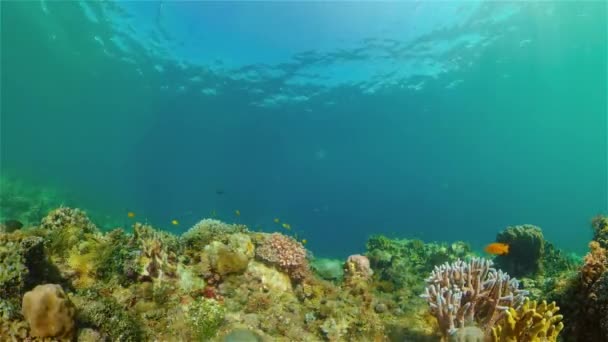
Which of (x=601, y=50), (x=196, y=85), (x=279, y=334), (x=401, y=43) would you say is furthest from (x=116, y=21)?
(x=601, y=50)

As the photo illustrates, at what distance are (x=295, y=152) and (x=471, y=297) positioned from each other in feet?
280

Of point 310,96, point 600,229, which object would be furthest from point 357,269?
point 310,96

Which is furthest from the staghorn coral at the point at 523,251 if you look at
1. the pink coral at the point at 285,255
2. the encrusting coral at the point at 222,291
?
the pink coral at the point at 285,255

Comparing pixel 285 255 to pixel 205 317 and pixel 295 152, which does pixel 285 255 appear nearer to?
pixel 205 317

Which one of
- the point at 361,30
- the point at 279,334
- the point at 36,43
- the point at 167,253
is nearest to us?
the point at 279,334

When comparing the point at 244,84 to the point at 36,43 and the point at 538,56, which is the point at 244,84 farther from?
the point at 538,56

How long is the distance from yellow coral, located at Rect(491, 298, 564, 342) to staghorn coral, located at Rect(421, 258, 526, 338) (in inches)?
19.8

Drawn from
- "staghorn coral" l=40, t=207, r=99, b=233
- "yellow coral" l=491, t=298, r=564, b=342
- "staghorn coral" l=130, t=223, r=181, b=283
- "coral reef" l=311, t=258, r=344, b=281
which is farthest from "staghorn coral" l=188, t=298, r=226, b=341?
"coral reef" l=311, t=258, r=344, b=281

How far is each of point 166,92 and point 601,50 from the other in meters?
54.7

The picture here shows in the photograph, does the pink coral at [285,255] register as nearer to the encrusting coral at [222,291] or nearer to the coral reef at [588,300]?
the encrusting coral at [222,291]

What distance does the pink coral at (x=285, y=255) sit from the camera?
25.3 feet

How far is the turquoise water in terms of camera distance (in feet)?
111

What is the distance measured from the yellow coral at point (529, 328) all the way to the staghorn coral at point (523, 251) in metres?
8.02

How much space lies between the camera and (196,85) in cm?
4959
